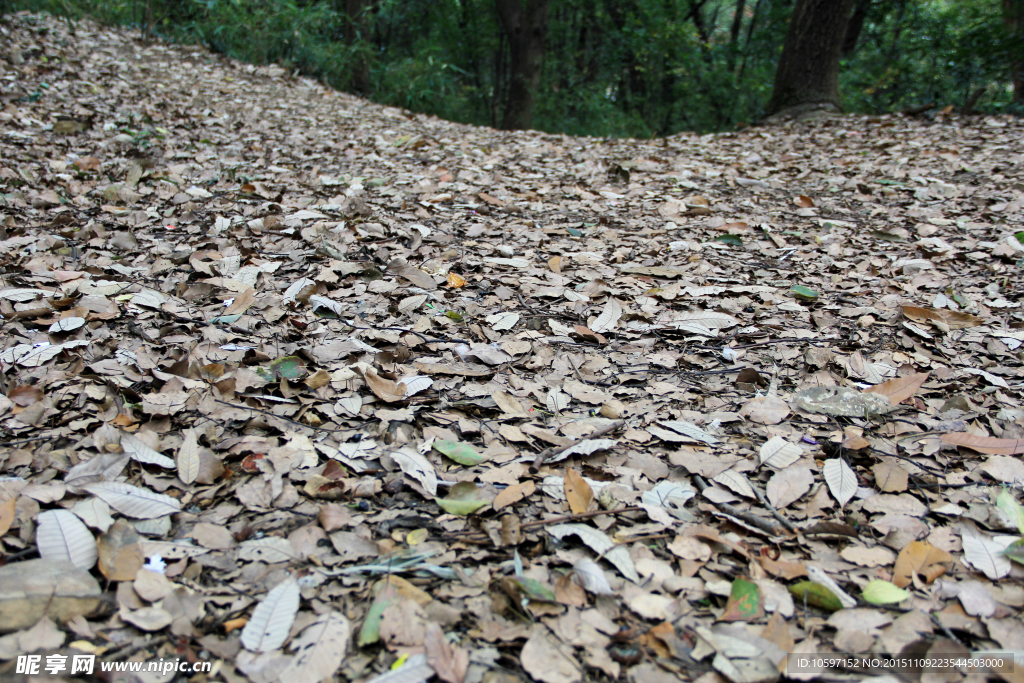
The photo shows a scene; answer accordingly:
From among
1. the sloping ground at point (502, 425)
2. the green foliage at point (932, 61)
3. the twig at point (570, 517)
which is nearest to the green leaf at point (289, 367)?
the sloping ground at point (502, 425)

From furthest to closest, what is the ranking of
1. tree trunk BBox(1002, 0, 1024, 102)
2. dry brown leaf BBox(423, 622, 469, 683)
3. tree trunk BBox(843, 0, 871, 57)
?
tree trunk BBox(843, 0, 871, 57)
tree trunk BBox(1002, 0, 1024, 102)
dry brown leaf BBox(423, 622, 469, 683)

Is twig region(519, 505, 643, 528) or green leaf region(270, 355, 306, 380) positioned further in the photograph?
green leaf region(270, 355, 306, 380)

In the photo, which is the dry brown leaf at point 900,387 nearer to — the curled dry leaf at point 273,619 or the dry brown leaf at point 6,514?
the curled dry leaf at point 273,619

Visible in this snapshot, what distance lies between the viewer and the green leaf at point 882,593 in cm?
113

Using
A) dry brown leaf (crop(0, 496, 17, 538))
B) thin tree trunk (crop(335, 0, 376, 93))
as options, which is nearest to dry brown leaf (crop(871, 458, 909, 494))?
dry brown leaf (crop(0, 496, 17, 538))

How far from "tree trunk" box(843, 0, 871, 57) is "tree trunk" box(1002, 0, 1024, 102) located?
192 cm

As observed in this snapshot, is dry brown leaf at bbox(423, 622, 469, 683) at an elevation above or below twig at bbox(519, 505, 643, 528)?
below

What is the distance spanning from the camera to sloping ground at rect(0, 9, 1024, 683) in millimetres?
1080

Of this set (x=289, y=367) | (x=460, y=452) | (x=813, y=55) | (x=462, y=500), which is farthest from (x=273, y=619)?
(x=813, y=55)

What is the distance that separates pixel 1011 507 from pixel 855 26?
9.75m

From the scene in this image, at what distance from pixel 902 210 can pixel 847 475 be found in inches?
96.6

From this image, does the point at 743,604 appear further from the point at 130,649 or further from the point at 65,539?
the point at 65,539

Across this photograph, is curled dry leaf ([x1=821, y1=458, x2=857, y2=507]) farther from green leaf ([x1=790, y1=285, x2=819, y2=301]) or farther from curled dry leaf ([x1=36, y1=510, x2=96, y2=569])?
curled dry leaf ([x1=36, y1=510, x2=96, y2=569])

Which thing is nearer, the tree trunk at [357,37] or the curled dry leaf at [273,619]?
the curled dry leaf at [273,619]
